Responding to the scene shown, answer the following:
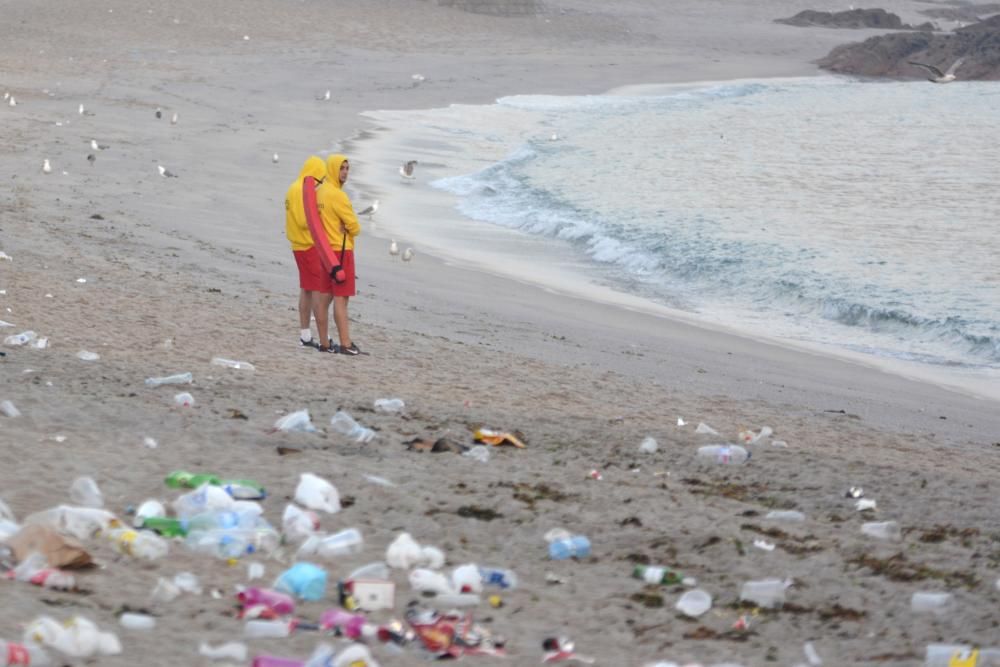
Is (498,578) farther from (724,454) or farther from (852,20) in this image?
(852,20)

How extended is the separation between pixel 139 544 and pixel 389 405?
278 centimetres

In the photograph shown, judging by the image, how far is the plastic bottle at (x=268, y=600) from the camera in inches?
175

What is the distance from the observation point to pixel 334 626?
4.38 metres

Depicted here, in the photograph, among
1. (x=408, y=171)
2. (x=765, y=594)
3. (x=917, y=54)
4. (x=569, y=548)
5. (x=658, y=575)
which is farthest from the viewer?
(x=917, y=54)

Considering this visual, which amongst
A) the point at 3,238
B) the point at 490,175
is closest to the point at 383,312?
the point at 3,238

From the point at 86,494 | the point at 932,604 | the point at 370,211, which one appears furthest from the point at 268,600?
the point at 370,211

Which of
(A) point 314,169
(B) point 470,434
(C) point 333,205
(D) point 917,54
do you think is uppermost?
(D) point 917,54

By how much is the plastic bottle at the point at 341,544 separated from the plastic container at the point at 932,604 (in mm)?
2052

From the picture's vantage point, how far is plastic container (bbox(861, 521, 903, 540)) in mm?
5785

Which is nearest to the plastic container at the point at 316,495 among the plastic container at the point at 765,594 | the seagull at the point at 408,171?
the plastic container at the point at 765,594

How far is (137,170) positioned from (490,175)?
6.27 metres

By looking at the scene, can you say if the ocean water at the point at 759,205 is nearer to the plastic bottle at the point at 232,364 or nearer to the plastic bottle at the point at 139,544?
the plastic bottle at the point at 232,364

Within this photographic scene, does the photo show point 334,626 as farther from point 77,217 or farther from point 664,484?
point 77,217

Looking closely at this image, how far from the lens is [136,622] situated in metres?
4.18
